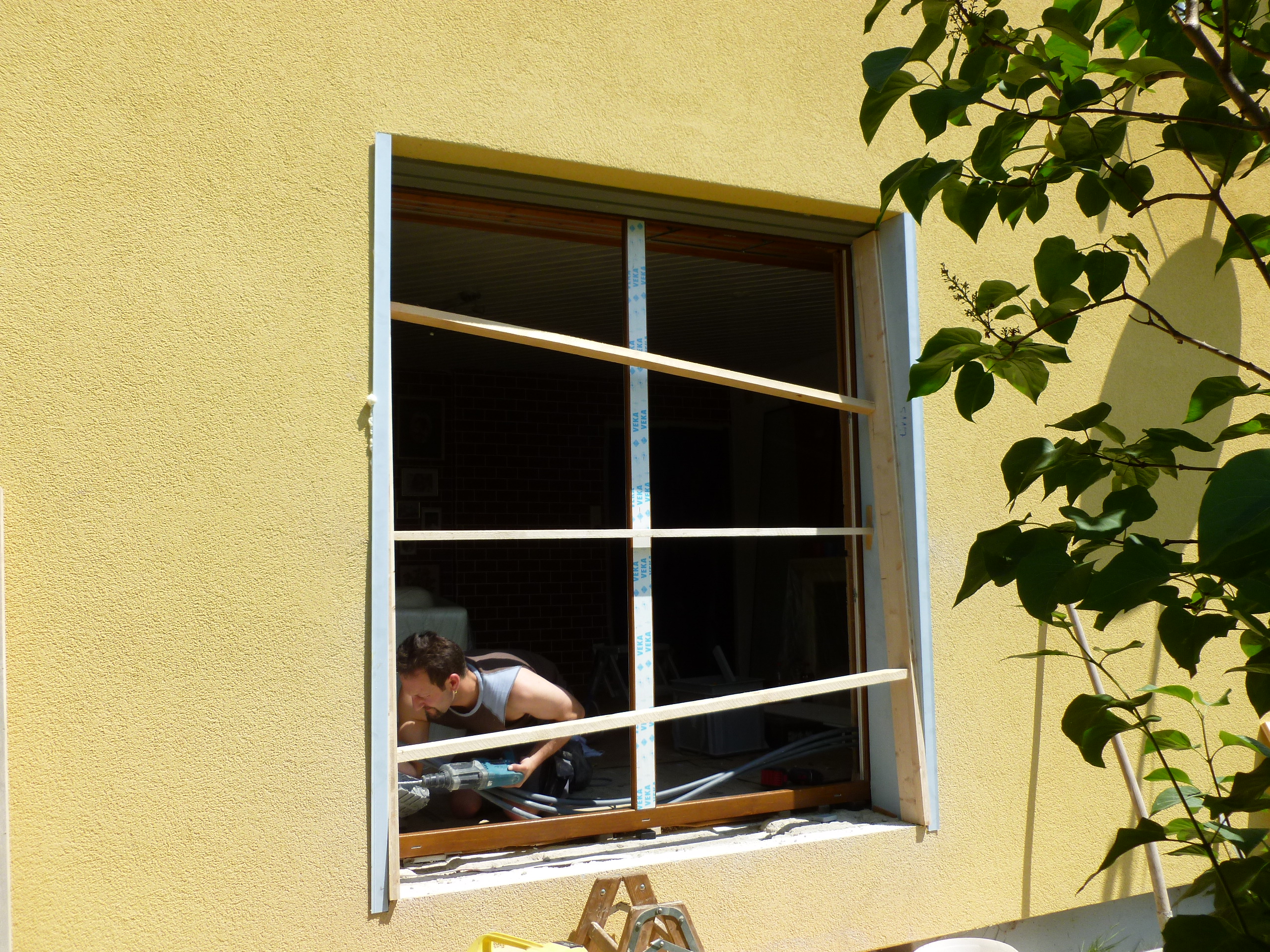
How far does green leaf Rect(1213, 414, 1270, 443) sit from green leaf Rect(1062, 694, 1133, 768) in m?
0.26

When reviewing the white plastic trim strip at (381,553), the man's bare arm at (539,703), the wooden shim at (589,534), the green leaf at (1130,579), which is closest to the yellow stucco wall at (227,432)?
Result: the white plastic trim strip at (381,553)

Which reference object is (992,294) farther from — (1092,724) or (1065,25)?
(1092,724)

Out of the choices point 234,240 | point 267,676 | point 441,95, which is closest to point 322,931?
point 267,676

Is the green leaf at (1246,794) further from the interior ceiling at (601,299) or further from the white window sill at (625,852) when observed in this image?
the interior ceiling at (601,299)

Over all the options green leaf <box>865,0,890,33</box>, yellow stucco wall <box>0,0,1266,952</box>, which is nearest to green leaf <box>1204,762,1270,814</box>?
green leaf <box>865,0,890,33</box>

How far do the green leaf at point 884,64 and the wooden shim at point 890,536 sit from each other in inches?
113

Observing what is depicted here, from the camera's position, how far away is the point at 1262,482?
1.96ft

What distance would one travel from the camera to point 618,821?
3.25 m

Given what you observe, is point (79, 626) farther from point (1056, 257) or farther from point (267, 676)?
point (1056, 257)

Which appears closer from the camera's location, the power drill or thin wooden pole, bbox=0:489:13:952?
thin wooden pole, bbox=0:489:13:952

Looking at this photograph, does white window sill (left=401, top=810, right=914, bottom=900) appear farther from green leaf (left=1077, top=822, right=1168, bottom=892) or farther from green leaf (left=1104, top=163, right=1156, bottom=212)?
green leaf (left=1104, top=163, right=1156, bottom=212)

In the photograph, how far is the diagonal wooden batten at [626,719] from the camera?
2.84m

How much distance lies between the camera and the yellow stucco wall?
101 inches

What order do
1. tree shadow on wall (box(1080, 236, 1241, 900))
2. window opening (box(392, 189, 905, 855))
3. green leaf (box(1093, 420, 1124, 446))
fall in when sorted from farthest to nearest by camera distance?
tree shadow on wall (box(1080, 236, 1241, 900)) < window opening (box(392, 189, 905, 855)) < green leaf (box(1093, 420, 1124, 446))
